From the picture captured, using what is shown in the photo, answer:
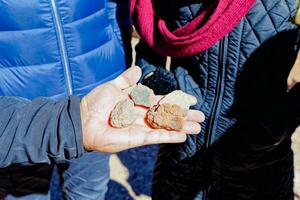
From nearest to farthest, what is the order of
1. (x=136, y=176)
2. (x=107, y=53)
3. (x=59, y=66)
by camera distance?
(x=59, y=66) < (x=107, y=53) < (x=136, y=176)

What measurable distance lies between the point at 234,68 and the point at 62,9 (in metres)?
0.78

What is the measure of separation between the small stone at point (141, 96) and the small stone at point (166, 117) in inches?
2.4

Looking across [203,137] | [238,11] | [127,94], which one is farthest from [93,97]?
[238,11]

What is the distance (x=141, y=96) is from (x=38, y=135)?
522 mm

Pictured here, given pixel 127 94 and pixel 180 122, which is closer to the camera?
pixel 180 122

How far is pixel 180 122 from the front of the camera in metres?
1.70

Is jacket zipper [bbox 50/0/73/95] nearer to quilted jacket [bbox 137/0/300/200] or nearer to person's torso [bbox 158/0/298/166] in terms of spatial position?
quilted jacket [bbox 137/0/300/200]

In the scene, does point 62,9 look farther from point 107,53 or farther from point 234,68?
point 234,68

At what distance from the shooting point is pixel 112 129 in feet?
5.26

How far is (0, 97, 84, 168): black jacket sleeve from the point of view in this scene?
1.44 m

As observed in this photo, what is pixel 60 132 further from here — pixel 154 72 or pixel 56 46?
pixel 154 72

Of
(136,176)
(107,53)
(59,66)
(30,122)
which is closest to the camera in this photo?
(30,122)

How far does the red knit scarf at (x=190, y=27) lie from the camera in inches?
60.5

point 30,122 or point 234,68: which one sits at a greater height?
point 234,68
